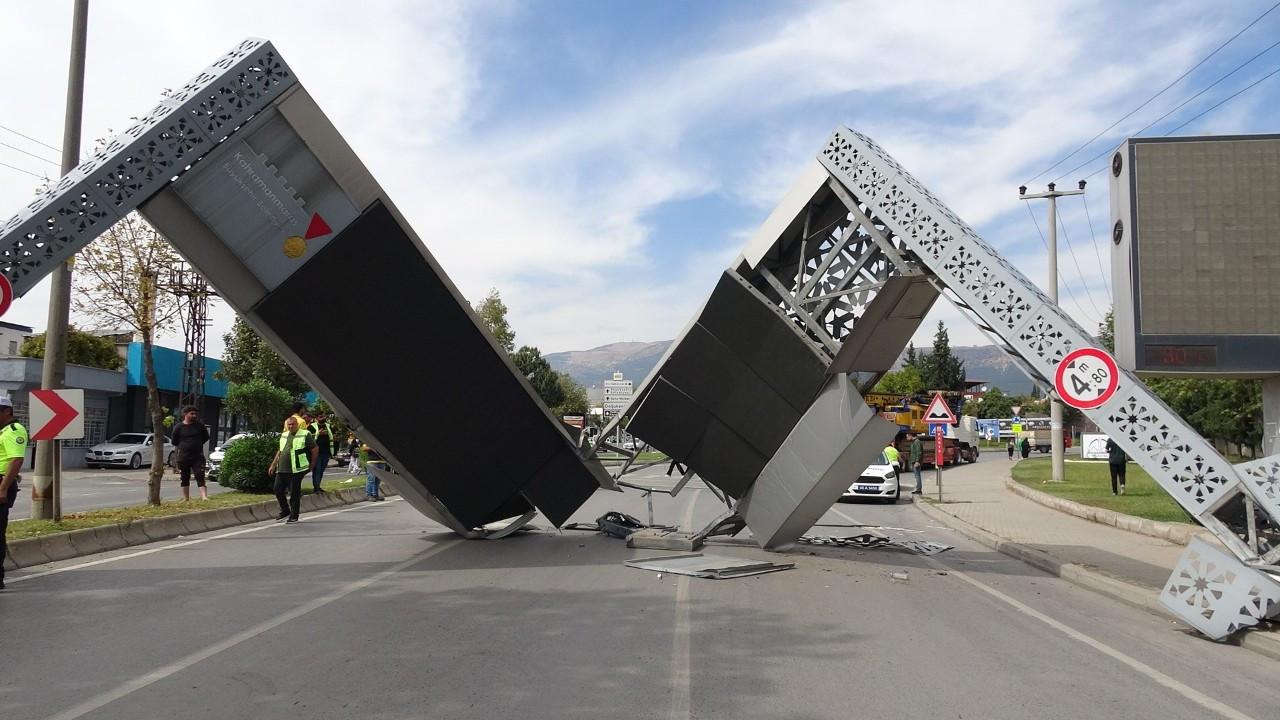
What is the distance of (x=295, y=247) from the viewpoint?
9219 mm

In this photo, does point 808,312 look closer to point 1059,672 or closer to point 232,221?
point 1059,672

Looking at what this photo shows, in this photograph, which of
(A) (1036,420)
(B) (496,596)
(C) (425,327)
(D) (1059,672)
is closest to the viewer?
(D) (1059,672)

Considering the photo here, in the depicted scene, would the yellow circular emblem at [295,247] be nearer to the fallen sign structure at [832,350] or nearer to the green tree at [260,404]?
the fallen sign structure at [832,350]

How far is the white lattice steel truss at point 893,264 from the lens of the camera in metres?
7.08

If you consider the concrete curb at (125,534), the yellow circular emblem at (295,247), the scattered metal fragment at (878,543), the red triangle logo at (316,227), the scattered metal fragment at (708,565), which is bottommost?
the scattered metal fragment at (878,543)

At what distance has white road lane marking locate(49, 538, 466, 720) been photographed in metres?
4.79

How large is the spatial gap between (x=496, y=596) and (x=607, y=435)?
14.6 feet

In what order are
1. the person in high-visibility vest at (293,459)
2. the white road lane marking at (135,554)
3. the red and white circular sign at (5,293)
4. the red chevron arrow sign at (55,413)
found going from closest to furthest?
the red and white circular sign at (5,293), the white road lane marking at (135,554), the red chevron arrow sign at (55,413), the person in high-visibility vest at (293,459)

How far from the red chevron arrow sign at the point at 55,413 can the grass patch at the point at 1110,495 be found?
576 inches

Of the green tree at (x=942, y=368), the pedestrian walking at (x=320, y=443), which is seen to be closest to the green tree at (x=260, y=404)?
the pedestrian walking at (x=320, y=443)

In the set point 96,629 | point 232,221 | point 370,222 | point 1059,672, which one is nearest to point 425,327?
point 370,222

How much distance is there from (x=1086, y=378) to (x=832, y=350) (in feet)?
10.6

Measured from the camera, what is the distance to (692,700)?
5090 millimetres

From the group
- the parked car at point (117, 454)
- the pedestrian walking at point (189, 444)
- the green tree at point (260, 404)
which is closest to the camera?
the pedestrian walking at point (189, 444)
